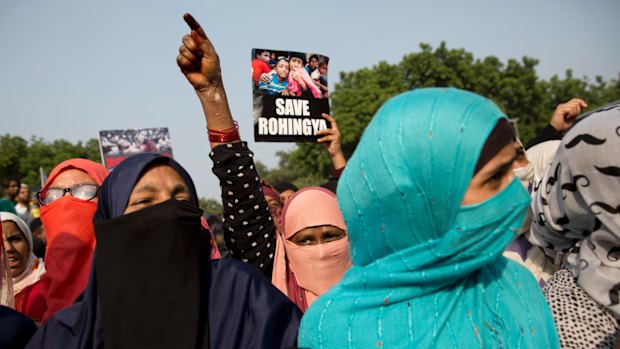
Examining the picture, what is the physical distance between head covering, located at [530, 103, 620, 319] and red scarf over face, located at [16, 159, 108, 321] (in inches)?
83.7

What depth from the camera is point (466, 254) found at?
126 centimetres

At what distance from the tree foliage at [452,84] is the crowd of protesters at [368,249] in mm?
33630

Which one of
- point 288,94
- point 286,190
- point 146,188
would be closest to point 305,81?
point 288,94

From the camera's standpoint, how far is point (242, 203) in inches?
91.7

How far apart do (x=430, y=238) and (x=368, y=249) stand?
0.61 feet

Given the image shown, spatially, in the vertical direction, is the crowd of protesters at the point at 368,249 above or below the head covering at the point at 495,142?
below

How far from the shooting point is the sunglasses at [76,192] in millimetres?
2768

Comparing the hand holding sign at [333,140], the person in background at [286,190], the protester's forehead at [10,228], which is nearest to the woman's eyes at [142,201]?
the hand holding sign at [333,140]

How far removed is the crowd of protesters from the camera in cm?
128

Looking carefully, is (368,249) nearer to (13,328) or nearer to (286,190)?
(13,328)

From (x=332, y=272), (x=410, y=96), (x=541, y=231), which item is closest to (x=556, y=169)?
(x=541, y=231)

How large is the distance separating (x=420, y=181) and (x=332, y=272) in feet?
5.26

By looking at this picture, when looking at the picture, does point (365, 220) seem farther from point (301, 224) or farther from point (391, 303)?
point (301, 224)

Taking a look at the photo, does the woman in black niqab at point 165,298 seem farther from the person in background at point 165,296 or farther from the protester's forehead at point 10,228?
the protester's forehead at point 10,228
